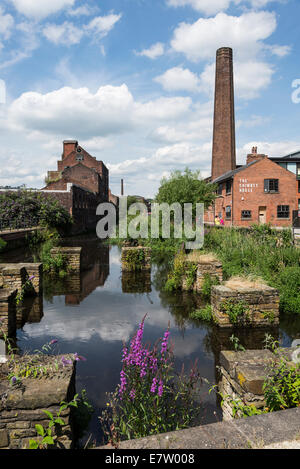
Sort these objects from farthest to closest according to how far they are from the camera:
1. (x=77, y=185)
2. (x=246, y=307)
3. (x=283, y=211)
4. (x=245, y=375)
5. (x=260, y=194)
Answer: (x=77, y=185) < (x=283, y=211) < (x=260, y=194) < (x=246, y=307) < (x=245, y=375)

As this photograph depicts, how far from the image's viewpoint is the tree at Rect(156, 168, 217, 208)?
82.8 ft

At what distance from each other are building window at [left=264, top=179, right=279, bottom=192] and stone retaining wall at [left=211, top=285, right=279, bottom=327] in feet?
92.5

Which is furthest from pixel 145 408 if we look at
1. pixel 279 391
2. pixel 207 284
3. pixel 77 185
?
pixel 77 185

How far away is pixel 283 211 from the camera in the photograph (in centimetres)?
3189

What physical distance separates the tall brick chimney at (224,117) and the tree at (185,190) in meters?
14.4

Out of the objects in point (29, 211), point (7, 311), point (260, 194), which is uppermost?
point (260, 194)

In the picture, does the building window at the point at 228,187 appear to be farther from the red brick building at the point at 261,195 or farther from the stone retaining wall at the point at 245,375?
the stone retaining wall at the point at 245,375

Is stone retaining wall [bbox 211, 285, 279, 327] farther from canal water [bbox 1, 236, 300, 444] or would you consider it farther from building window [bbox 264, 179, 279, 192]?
building window [bbox 264, 179, 279, 192]

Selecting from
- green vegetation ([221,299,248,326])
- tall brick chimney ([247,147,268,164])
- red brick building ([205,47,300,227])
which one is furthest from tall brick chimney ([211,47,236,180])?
green vegetation ([221,299,248,326])

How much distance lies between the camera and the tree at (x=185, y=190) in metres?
25.2

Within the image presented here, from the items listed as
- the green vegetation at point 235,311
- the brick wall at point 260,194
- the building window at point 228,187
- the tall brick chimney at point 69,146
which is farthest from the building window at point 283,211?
the tall brick chimney at point 69,146

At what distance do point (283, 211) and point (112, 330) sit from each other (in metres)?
30.7

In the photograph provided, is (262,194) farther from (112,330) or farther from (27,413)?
(27,413)

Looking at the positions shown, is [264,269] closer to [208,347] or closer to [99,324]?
[208,347]
